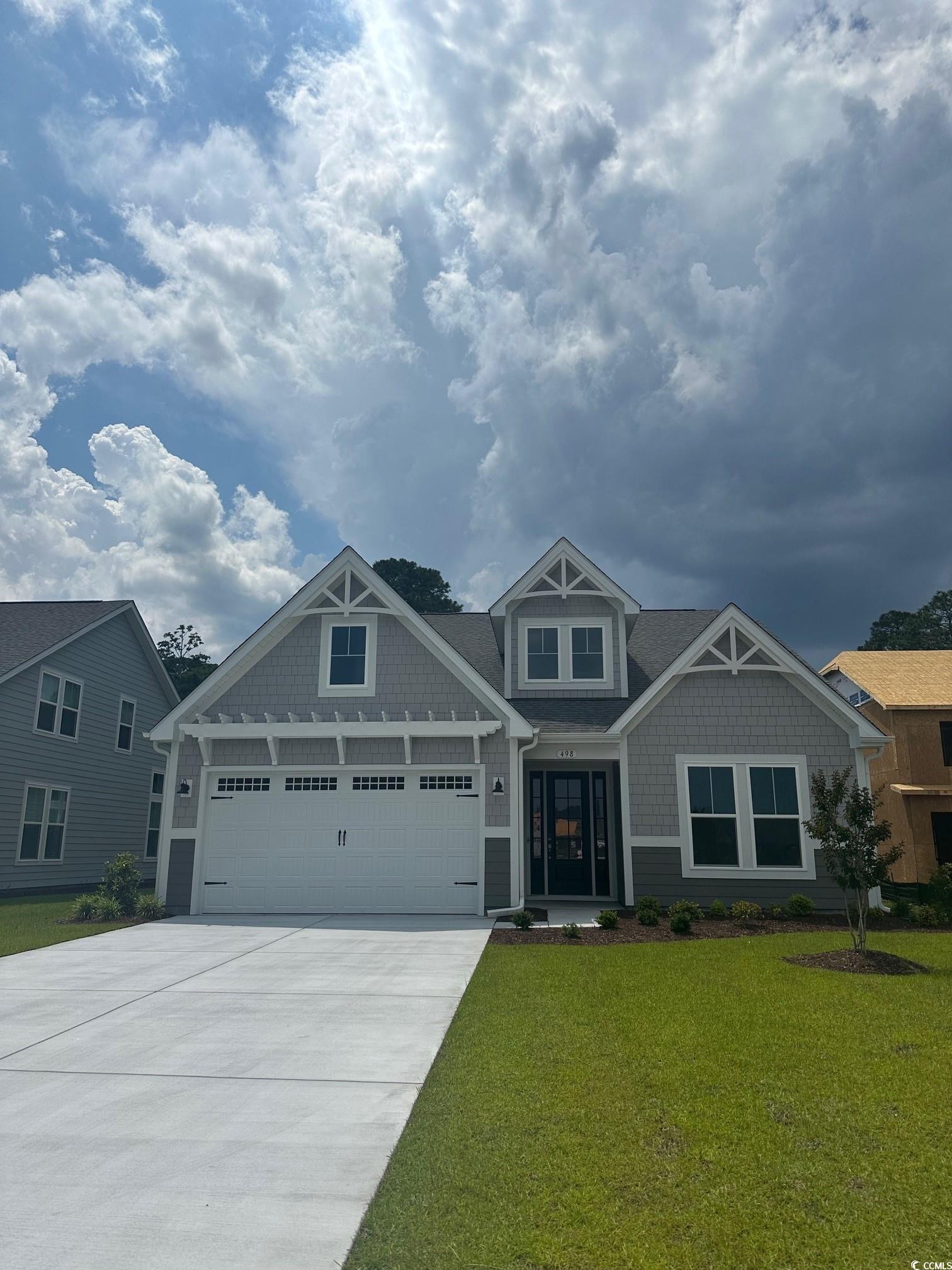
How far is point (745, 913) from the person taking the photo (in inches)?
526

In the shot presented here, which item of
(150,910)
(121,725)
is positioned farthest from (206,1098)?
(121,725)

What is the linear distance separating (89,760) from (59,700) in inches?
84.3

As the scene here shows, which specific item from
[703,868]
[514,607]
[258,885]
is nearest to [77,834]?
[258,885]

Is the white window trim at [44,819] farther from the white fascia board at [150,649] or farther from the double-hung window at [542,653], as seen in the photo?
the double-hung window at [542,653]

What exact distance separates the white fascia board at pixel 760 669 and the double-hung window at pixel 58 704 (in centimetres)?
1453

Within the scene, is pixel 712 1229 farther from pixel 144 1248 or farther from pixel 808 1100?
pixel 144 1248

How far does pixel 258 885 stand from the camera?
1508 centimetres

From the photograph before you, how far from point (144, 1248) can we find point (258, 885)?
1200cm

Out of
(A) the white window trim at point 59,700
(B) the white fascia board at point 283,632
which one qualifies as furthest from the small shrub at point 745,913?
(A) the white window trim at point 59,700

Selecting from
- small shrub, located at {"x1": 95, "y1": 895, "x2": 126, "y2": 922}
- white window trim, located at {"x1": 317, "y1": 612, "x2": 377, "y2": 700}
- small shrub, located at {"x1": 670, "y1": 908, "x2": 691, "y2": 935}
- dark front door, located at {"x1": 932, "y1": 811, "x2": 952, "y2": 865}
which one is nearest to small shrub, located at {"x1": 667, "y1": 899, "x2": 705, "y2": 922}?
small shrub, located at {"x1": 670, "y1": 908, "x2": 691, "y2": 935}

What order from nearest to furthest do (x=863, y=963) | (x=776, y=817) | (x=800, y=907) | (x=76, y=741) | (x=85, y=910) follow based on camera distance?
(x=863, y=963), (x=800, y=907), (x=85, y=910), (x=776, y=817), (x=76, y=741)

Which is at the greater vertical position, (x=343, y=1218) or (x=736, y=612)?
(x=736, y=612)

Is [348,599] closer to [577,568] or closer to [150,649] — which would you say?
[577,568]

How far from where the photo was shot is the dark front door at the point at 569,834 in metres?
16.9
